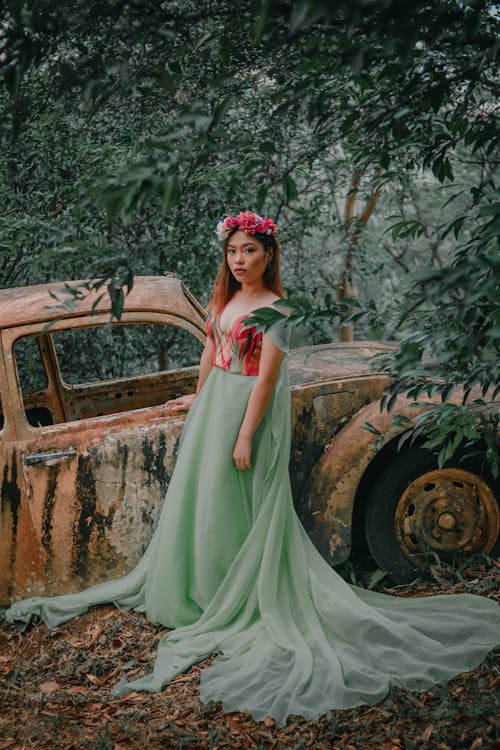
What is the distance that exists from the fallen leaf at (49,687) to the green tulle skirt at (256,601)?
310mm

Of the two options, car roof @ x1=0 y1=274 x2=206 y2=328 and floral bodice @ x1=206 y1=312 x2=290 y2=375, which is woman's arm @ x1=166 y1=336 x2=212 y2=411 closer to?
floral bodice @ x1=206 y1=312 x2=290 y2=375

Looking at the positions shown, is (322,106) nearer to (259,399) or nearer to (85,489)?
(259,399)

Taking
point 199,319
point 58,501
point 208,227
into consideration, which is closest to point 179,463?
point 58,501

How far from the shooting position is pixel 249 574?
3393mm

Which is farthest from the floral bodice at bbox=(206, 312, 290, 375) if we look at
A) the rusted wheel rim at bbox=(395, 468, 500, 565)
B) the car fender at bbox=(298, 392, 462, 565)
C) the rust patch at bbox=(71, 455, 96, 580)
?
the rusted wheel rim at bbox=(395, 468, 500, 565)

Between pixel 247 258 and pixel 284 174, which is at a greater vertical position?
pixel 284 174

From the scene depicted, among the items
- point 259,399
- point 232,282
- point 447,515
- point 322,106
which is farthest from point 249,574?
Answer: point 322,106

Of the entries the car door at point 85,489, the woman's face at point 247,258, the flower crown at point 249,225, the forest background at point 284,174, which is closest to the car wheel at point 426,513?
the forest background at point 284,174

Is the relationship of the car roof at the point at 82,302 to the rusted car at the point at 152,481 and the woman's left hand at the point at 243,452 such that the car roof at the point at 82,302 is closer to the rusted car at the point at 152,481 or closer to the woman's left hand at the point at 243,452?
the rusted car at the point at 152,481

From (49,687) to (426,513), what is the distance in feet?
6.52

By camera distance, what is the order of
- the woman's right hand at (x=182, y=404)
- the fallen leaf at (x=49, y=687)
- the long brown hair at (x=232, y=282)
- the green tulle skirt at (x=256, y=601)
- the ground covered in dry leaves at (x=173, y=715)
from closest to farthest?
the ground covered in dry leaves at (x=173, y=715) → the green tulle skirt at (x=256, y=601) → the fallen leaf at (x=49, y=687) → the long brown hair at (x=232, y=282) → the woman's right hand at (x=182, y=404)

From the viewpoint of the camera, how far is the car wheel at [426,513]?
3838 mm

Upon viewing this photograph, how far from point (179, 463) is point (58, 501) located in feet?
2.12

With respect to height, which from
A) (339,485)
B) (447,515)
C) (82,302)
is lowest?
(447,515)
